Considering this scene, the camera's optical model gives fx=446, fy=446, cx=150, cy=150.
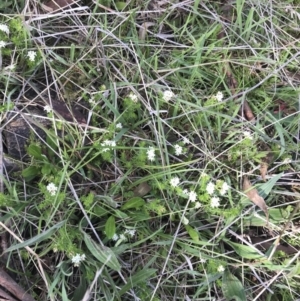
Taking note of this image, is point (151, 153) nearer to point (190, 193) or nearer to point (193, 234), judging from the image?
point (190, 193)

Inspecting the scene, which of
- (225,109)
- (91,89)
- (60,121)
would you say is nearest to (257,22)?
(225,109)

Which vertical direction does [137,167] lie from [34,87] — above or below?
below

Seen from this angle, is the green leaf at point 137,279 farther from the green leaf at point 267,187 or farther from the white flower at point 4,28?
the white flower at point 4,28

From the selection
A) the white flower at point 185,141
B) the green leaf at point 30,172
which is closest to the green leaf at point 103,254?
the green leaf at point 30,172

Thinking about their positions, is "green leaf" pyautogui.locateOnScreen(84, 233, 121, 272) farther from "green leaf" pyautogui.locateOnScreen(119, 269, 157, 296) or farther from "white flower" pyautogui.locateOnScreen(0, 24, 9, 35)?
"white flower" pyautogui.locateOnScreen(0, 24, 9, 35)

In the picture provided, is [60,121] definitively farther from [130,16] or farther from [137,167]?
[130,16]


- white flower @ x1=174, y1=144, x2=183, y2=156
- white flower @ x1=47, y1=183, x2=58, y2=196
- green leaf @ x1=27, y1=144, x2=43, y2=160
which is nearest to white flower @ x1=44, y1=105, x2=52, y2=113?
green leaf @ x1=27, y1=144, x2=43, y2=160
